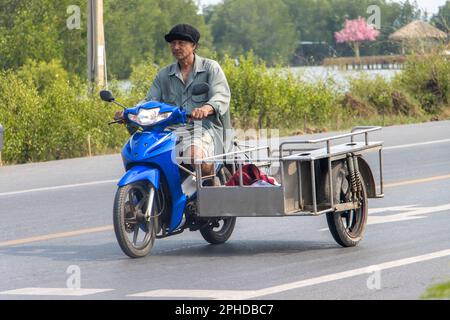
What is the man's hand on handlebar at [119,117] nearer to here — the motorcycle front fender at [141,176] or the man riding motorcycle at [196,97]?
the man riding motorcycle at [196,97]

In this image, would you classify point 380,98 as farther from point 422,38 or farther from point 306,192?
point 306,192

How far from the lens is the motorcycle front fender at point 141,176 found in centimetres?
1015

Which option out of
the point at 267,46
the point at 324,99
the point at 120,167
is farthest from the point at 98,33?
the point at 267,46

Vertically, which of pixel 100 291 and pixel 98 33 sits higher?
pixel 98 33

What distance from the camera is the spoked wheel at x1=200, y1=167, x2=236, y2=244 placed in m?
10.9

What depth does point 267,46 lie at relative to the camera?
76250 millimetres

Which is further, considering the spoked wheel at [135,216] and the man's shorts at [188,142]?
the man's shorts at [188,142]

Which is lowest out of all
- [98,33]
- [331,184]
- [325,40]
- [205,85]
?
[331,184]

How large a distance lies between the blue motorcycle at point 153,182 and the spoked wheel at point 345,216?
1.07 m

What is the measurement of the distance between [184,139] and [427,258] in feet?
6.64

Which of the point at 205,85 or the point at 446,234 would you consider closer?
the point at 205,85

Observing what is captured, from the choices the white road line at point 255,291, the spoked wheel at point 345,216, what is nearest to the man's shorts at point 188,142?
the spoked wheel at point 345,216

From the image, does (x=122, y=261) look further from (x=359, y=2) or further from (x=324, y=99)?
(x=359, y=2)

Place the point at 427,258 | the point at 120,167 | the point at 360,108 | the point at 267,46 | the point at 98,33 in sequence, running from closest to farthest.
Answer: the point at 427,258, the point at 120,167, the point at 98,33, the point at 360,108, the point at 267,46
